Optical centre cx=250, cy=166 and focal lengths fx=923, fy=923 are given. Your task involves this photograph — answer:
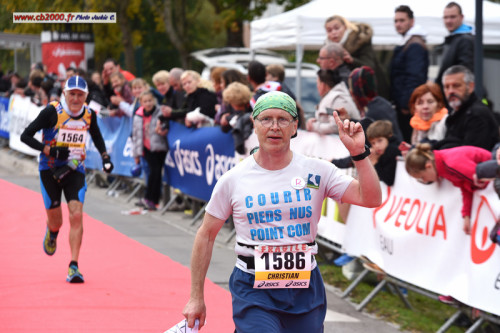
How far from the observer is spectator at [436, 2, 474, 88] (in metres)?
9.80

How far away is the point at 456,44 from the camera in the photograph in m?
9.85

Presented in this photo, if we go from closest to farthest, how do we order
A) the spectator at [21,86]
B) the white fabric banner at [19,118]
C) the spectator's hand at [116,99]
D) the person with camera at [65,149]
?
the person with camera at [65,149]
the spectator's hand at [116,99]
the white fabric banner at [19,118]
the spectator at [21,86]

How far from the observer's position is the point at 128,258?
34.1 feet

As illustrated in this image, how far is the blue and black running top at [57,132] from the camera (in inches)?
364

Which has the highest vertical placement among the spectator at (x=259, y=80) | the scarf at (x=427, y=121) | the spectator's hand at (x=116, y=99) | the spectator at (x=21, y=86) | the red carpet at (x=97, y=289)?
the spectator at (x=259, y=80)

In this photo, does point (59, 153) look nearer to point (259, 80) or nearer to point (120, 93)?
point (259, 80)

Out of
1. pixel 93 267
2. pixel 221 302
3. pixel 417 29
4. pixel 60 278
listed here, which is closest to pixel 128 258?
pixel 93 267

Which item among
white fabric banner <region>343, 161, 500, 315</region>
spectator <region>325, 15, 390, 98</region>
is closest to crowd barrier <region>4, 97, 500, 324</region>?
white fabric banner <region>343, 161, 500, 315</region>

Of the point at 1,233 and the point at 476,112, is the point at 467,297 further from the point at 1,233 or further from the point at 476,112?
the point at 1,233

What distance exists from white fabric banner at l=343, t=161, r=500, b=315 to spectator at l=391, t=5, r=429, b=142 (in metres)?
2.04

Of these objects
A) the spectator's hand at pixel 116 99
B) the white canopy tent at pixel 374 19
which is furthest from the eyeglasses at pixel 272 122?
the spectator's hand at pixel 116 99

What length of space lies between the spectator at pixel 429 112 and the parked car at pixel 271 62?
903cm

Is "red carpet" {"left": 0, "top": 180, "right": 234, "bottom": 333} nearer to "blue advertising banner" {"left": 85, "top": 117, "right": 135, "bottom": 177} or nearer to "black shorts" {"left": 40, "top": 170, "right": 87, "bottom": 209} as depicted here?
"black shorts" {"left": 40, "top": 170, "right": 87, "bottom": 209}

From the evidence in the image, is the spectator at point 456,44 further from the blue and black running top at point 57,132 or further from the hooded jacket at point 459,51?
the blue and black running top at point 57,132
